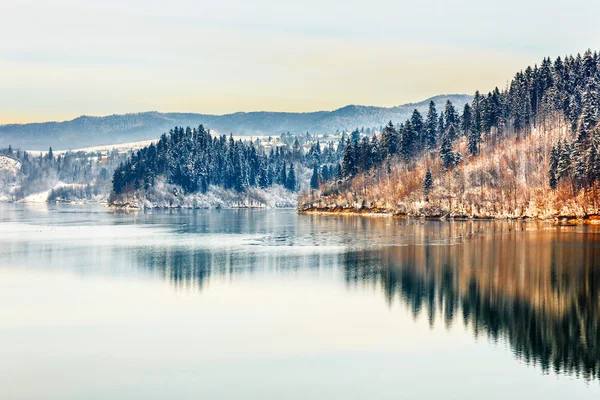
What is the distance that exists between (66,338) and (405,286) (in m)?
34.6

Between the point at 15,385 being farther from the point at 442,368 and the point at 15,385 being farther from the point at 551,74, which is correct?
the point at 551,74

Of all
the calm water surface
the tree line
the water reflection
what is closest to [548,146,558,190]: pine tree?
the tree line

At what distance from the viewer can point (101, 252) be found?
4375 inches

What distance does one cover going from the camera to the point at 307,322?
5797 centimetres

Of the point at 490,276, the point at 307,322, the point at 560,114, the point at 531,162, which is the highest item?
the point at 560,114

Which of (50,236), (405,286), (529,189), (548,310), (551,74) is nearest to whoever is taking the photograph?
(548,310)

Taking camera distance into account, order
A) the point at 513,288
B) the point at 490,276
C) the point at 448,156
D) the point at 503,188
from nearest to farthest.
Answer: the point at 513,288, the point at 490,276, the point at 503,188, the point at 448,156

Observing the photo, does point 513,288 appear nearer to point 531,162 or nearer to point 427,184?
point 531,162

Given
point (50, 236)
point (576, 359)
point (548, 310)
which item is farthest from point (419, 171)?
point (576, 359)

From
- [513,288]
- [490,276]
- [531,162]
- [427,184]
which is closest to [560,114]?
[531,162]

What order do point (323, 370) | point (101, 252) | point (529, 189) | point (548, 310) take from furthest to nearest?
1. point (529, 189)
2. point (101, 252)
3. point (548, 310)
4. point (323, 370)

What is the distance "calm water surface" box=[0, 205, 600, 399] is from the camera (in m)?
41.8

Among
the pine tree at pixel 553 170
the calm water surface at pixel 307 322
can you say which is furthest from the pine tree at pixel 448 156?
the calm water surface at pixel 307 322

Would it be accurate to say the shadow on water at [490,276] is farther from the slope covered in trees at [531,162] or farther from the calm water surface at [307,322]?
the slope covered in trees at [531,162]
